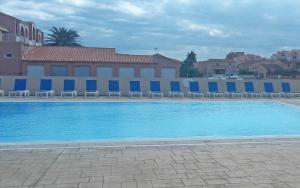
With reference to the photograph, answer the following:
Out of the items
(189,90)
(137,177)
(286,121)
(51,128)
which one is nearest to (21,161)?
(137,177)

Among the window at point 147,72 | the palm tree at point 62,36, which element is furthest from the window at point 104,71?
the palm tree at point 62,36

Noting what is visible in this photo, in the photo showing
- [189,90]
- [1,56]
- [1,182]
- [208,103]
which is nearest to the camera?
[1,182]

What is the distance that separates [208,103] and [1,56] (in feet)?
59.5

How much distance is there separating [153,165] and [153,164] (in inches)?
2.0

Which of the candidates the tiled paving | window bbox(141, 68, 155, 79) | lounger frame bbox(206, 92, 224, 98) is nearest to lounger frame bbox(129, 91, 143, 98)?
lounger frame bbox(206, 92, 224, 98)

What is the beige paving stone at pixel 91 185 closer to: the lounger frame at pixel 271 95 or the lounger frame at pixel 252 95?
the lounger frame at pixel 252 95

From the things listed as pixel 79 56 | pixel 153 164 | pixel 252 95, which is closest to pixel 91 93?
pixel 252 95

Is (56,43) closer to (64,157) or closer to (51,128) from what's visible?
(51,128)

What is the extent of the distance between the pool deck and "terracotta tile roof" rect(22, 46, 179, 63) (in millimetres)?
22693

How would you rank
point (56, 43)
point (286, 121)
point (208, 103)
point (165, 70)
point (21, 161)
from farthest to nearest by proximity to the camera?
1. point (56, 43)
2. point (165, 70)
3. point (208, 103)
4. point (286, 121)
5. point (21, 161)

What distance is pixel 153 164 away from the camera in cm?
507

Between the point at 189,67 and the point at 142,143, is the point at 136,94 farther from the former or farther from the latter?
the point at 189,67

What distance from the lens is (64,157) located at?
17.9ft

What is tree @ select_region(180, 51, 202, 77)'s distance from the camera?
5462 centimetres
